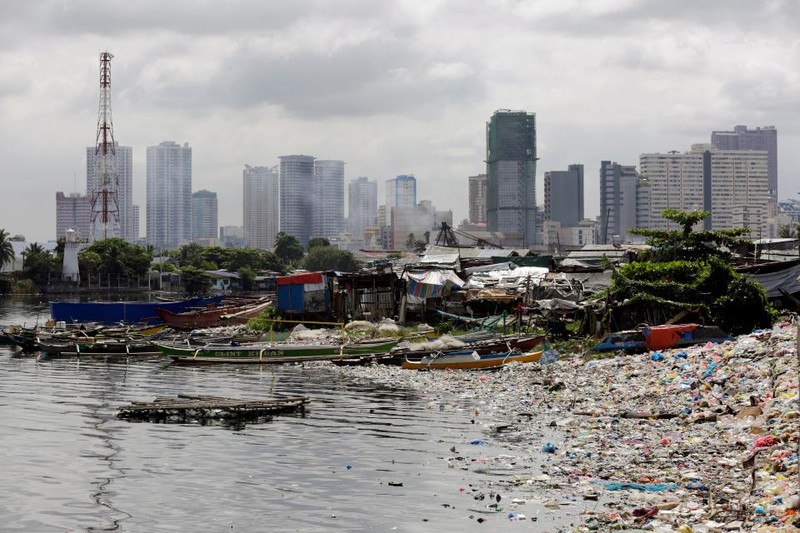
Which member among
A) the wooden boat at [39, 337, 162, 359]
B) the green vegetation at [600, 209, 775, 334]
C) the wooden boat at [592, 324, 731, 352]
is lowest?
the wooden boat at [39, 337, 162, 359]

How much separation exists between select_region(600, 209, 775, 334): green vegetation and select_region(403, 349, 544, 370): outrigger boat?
3.59 meters

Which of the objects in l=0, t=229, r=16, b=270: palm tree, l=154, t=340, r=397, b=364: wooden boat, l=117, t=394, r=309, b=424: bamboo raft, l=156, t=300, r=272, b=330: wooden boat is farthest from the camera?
l=0, t=229, r=16, b=270: palm tree

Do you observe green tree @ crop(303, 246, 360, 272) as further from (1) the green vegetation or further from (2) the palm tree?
(1) the green vegetation

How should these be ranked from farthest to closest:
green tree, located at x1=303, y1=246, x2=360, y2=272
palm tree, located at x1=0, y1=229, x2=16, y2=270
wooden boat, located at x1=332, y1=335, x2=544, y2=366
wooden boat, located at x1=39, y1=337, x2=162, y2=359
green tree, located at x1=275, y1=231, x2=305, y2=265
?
1. green tree, located at x1=275, y1=231, x2=305, y2=265
2. green tree, located at x1=303, y1=246, x2=360, y2=272
3. palm tree, located at x1=0, y1=229, x2=16, y2=270
4. wooden boat, located at x1=39, y1=337, x2=162, y2=359
5. wooden boat, located at x1=332, y1=335, x2=544, y2=366

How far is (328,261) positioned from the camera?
417 feet

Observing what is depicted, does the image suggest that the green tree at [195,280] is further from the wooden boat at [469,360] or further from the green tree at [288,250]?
the wooden boat at [469,360]

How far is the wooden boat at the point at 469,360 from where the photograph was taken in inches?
1113

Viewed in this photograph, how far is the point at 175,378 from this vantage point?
3017cm

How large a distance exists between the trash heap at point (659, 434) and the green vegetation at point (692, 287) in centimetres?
431

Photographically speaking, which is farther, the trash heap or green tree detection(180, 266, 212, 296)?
green tree detection(180, 266, 212, 296)

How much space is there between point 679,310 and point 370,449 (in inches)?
577

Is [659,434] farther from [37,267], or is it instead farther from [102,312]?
[37,267]

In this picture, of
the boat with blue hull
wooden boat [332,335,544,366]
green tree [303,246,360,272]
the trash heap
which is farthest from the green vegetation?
green tree [303,246,360,272]

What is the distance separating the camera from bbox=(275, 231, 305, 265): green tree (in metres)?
140
